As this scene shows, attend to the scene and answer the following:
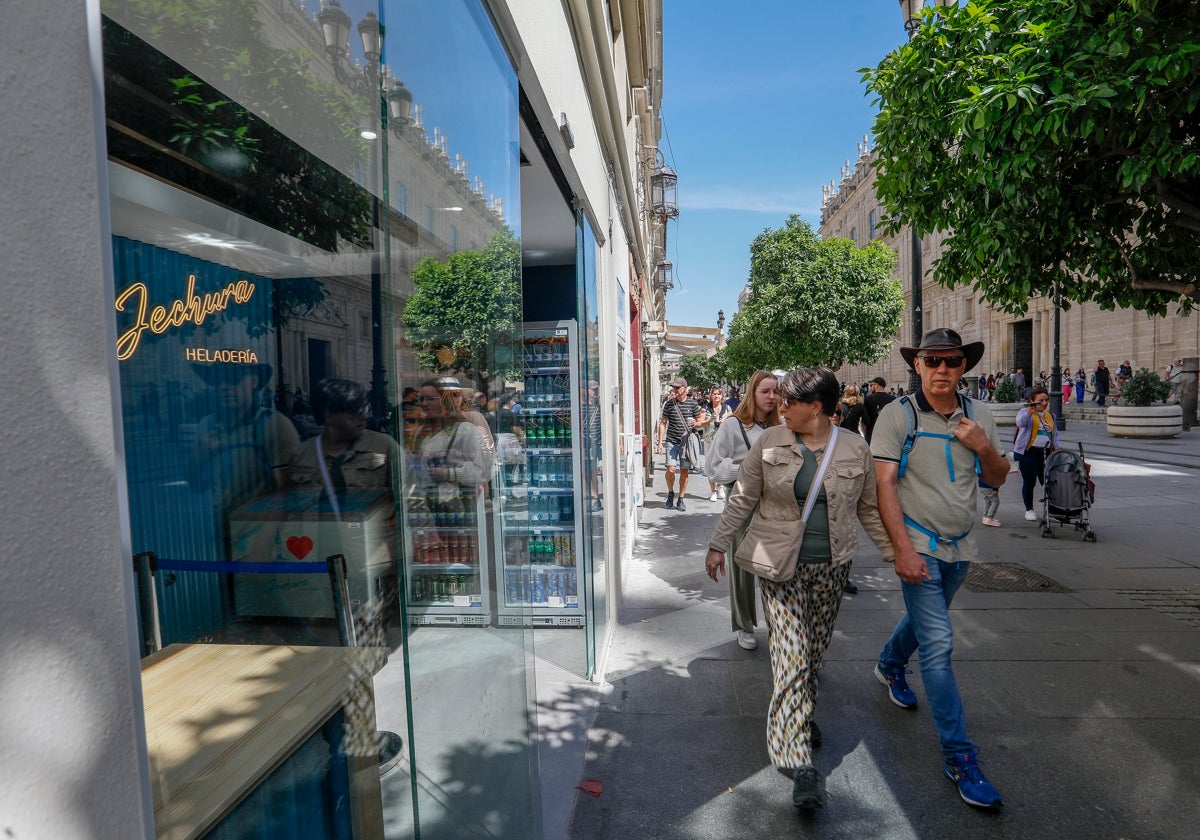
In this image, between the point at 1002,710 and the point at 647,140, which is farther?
the point at 647,140

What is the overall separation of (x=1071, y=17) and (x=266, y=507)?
5848mm

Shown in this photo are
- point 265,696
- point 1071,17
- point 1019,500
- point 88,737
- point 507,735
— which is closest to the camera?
point 88,737

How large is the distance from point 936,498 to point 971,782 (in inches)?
50.4

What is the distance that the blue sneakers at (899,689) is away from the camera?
410 cm

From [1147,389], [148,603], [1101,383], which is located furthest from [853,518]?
[1101,383]

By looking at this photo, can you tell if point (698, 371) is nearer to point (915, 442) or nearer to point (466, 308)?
point (915, 442)

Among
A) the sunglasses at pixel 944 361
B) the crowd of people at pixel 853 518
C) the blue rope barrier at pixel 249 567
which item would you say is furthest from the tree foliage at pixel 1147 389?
the blue rope barrier at pixel 249 567

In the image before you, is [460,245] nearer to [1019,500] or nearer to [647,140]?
[1019,500]

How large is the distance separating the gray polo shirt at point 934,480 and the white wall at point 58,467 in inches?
131

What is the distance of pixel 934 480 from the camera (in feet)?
11.2

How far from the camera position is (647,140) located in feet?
58.3

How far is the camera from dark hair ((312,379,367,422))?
2898 mm

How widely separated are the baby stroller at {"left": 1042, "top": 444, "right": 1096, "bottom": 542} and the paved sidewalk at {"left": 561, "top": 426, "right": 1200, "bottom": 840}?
1057mm

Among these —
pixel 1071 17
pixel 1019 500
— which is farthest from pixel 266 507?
pixel 1019 500
